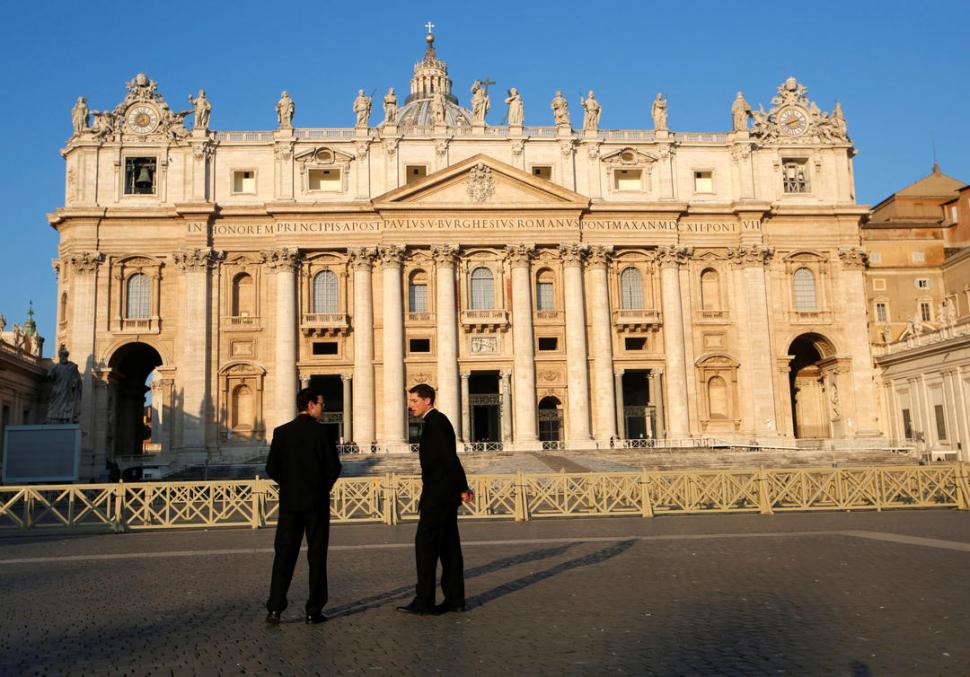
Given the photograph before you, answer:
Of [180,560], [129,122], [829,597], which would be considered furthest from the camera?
[129,122]

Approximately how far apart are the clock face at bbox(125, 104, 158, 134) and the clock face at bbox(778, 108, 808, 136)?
1466 inches

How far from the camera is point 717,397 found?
51.7m

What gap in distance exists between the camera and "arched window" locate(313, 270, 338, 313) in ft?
166

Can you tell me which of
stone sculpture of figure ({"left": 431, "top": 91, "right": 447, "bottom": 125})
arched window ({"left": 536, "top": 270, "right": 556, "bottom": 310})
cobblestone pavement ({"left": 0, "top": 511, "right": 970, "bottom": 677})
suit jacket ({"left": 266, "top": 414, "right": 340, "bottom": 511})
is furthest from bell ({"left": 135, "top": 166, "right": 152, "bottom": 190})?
suit jacket ({"left": 266, "top": 414, "right": 340, "bottom": 511})

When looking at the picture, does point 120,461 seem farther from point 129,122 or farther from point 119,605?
point 119,605

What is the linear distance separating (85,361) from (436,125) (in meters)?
23.4

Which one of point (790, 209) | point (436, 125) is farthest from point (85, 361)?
point (790, 209)

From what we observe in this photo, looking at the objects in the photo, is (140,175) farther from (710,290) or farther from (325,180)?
(710,290)

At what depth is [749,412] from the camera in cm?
5056

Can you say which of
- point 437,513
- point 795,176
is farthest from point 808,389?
point 437,513

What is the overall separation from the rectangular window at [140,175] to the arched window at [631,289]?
89.9 ft

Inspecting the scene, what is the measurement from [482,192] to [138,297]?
20166 mm

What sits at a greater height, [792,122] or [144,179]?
[792,122]

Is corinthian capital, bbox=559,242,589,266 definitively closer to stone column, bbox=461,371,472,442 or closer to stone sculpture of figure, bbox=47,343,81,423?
stone column, bbox=461,371,472,442
